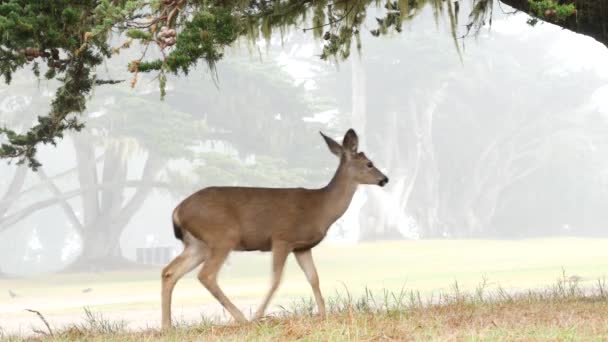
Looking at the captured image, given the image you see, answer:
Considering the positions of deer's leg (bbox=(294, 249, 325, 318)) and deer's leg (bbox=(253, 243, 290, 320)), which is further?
deer's leg (bbox=(294, 249, 325, 318))

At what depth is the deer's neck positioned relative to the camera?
34.3 ft

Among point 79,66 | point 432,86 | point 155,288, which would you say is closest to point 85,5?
point 79,66

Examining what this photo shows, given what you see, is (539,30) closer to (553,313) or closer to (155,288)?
(155,288)

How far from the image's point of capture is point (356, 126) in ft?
181

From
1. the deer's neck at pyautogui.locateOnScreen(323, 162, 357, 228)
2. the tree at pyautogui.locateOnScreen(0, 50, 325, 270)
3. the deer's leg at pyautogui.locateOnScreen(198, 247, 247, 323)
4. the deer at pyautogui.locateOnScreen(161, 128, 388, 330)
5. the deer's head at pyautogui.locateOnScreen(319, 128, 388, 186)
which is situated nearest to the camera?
the deer's leg at pyautogui.locateOnScreen(198, 247, 247, 323)

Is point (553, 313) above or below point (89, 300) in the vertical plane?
above

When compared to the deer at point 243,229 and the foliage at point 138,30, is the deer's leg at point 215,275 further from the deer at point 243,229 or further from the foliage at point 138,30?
the foliage at point 138,30

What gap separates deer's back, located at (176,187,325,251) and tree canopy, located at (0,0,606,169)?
4.27 ft

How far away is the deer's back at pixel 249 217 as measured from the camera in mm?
9859

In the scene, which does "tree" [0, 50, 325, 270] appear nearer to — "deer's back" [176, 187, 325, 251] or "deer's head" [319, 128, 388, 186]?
"deer's head" [319, 128, 388, 186]

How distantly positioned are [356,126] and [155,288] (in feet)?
67.1

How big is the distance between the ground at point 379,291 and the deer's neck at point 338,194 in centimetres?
80

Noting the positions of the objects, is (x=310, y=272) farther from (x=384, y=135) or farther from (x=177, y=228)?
(x=384, y=135)

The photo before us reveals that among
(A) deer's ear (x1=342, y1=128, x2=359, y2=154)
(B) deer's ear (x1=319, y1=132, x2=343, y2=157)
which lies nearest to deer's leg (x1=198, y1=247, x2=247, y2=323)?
(B) deer's ear (x1=319, y1=132, x2=343, y2=157)
